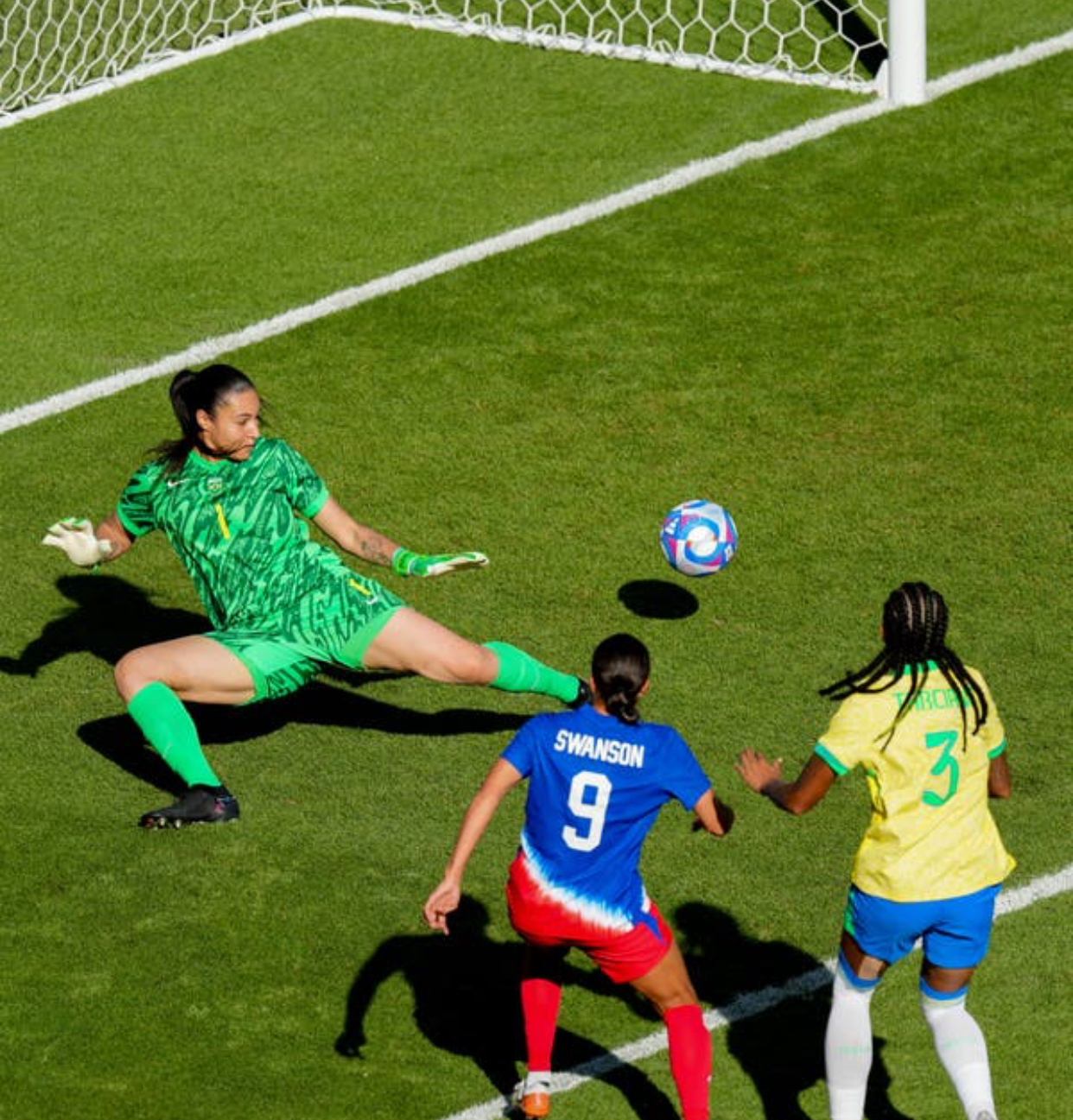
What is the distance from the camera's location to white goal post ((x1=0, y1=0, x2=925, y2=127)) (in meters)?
16.8

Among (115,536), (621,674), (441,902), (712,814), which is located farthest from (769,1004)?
(115,536)

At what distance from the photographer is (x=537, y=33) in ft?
58.3

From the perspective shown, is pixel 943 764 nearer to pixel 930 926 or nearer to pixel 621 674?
pixel 930 926

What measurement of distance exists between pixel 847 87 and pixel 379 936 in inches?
351

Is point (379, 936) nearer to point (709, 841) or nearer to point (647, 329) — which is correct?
point (709, 841)

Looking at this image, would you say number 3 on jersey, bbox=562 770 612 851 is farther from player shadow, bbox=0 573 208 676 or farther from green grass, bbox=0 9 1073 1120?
player shadow, bbox=0 573 208 676

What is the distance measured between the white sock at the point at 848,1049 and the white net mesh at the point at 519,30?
986 cm

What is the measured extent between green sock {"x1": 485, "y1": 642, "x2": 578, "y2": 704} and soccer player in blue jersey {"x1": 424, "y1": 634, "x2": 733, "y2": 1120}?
239cm

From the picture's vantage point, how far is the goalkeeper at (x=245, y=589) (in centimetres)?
1002

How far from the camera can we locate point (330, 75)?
17625 millimetres

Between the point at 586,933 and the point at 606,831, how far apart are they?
1.19 ft

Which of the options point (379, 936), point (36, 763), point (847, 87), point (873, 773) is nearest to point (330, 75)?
point (847, 87)

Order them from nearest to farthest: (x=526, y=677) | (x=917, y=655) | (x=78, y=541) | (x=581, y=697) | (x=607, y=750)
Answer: (x=917, y=655) → (x=607, y=750) → (x=78, y=541) → (x=526, y=677) → (x=581, y=697)

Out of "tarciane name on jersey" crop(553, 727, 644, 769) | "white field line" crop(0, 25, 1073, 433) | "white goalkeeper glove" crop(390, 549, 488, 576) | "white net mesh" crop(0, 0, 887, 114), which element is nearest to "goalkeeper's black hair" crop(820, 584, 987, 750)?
"tarciane name on jersey" crop(553, 727, 644, 769)
